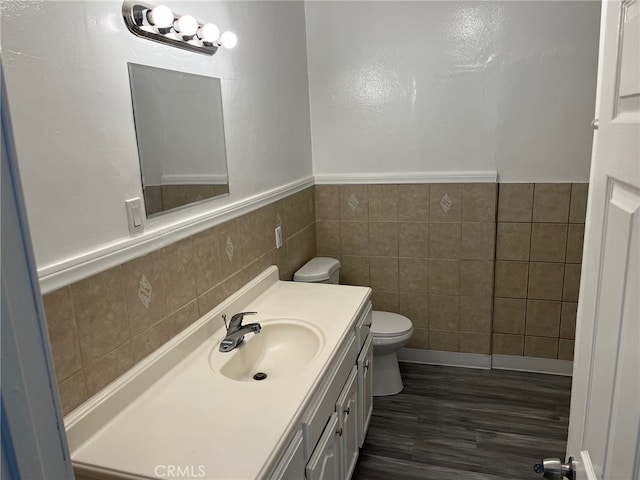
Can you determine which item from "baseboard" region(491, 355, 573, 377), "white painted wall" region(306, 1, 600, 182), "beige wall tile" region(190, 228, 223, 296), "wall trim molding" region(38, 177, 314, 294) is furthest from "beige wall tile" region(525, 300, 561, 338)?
"beige wall tile" region(190, 228, 223, 296)

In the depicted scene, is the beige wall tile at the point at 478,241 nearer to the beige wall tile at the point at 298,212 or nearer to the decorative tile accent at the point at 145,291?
the beige wall tile at the point at 298,212

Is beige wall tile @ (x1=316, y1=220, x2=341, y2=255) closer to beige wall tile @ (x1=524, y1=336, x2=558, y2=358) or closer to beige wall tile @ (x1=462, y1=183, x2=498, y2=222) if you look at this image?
beige wall tile @ (x1=462, y1=183, x2=498, y2=222)

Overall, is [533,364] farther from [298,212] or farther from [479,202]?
[298,212]

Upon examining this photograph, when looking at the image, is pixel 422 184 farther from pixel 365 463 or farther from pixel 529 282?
pixel 365 463

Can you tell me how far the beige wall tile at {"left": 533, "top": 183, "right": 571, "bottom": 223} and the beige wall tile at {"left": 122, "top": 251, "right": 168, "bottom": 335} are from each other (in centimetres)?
220

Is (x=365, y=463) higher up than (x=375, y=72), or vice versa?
(x=375, y=72)

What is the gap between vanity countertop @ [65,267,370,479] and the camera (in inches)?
45.0

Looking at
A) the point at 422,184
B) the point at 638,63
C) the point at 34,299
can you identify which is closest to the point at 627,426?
the point at 638,63

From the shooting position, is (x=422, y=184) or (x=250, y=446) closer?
(x=250, y=446)

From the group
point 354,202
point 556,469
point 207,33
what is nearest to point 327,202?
point 354,202

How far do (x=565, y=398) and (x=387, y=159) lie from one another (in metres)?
1.75

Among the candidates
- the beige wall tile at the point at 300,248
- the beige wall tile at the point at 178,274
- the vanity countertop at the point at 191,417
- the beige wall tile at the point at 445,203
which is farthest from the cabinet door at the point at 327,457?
the beige wall tile at the point at 445,203

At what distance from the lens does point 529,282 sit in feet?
9.56

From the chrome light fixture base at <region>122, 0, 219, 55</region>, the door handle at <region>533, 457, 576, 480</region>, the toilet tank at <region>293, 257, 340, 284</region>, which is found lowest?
the toilet tank at <region>293, 257, 340, 284</region>
